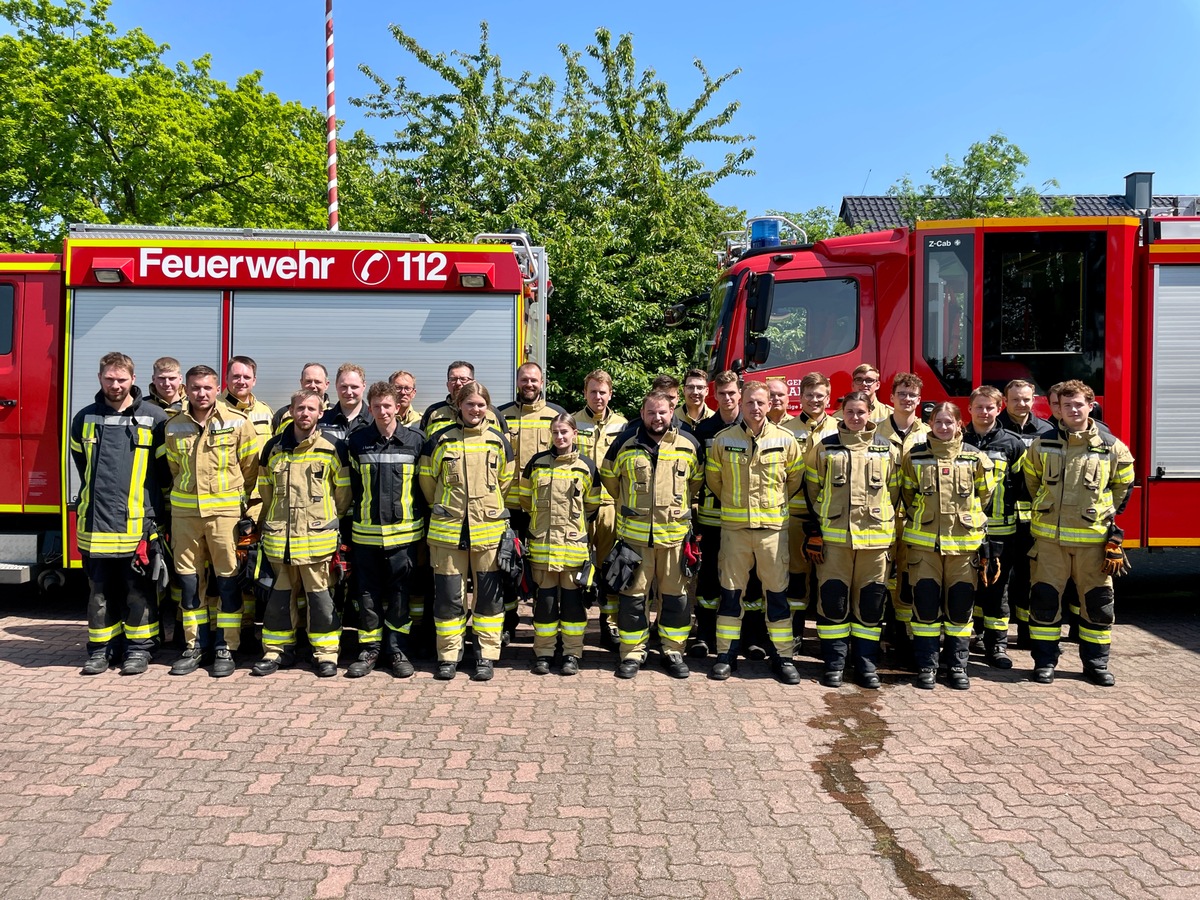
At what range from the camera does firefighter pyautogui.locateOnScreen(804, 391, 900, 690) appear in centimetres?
529

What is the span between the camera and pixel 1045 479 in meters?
5.48

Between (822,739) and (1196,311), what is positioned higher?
(1196,311)

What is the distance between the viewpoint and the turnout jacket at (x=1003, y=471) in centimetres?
562

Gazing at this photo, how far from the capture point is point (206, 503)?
17.7ft

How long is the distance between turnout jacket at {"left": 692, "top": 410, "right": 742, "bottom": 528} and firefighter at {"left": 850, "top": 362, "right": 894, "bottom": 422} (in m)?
0.99

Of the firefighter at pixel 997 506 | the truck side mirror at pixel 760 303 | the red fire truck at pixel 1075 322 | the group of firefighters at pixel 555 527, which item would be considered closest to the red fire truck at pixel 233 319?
the group of firefighters at pixel 555 527

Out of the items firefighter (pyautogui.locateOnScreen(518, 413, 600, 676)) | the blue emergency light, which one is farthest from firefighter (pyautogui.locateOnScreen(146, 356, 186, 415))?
the blue emergency light

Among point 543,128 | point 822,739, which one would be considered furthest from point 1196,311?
point 543,128

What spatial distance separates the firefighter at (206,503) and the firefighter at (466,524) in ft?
3.80

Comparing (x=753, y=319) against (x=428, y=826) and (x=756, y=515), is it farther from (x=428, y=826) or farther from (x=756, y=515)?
(x=428, y=826)

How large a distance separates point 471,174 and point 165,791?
34.8ft

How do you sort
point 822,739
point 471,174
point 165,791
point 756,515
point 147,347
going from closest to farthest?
point 165,791, point 822,739, point 756,515, point 147,347, point 471,174

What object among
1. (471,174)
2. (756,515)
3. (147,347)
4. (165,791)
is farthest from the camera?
(471,174)

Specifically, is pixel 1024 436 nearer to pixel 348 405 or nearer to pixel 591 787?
pixel 591 787
